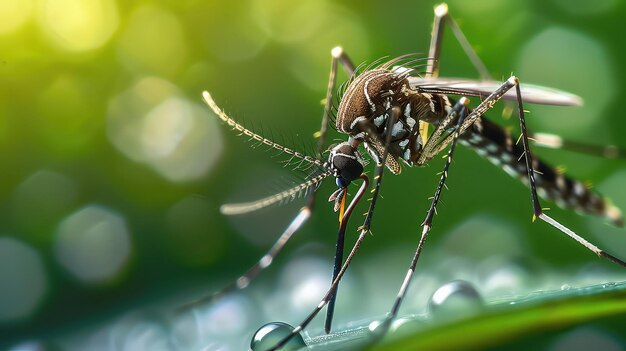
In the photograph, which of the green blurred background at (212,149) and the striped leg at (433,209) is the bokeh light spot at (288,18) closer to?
the green blurred background at (212,149)

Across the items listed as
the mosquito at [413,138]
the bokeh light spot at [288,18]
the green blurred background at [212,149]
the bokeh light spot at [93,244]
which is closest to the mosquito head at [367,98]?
the mosquito at [413,138]

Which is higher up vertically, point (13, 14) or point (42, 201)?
point (13, 14)

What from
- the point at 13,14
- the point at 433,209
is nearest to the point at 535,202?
the point at 433,209

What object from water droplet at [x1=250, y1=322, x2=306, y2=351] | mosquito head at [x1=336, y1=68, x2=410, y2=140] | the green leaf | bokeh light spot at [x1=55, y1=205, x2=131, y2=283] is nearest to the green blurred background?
bokeh light spot at [x1=55, y1=205, x2=131, y2=283]

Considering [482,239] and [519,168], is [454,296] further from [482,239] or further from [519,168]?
[519,168]

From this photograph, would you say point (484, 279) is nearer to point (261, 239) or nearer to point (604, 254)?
point (604, 254)

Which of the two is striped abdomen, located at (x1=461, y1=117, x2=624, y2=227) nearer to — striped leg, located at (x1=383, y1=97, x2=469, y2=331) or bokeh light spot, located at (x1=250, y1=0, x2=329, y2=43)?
striped leg, located at (x1=383, y1=97, x2=469, y2=331)
